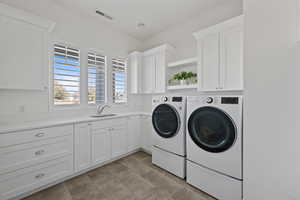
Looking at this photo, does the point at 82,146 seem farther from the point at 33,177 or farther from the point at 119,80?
the point at 119,80

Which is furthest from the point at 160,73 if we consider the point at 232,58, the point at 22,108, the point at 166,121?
the point at 22,108

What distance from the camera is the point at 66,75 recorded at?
7.52ft

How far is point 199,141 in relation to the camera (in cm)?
171

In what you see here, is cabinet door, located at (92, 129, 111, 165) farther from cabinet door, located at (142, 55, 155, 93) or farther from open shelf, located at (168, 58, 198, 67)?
open shelf, located at (168, 58, 198, 67)

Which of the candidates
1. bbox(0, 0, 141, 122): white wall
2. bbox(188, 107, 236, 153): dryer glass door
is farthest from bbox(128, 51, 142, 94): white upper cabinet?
bbox(188, 107, 236, 153): dryer glass door

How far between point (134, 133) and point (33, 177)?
1.74m

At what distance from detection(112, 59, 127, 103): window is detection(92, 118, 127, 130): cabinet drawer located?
2.09ft

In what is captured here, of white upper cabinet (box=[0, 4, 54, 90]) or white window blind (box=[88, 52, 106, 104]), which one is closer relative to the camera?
white upper cabinet (box=[0, 4, 54, 90])

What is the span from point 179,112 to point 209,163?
2.59 ft

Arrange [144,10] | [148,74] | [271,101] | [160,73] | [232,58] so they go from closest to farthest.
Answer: [271,101] < [232,58] < [144,10] < [160,73] < [148,74]

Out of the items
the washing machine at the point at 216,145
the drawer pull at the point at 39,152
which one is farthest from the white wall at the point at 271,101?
the drawer pull at the point at 39,152

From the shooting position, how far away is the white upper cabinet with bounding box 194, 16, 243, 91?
1.78 meters

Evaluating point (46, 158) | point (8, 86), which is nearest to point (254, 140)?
point (46, 158)

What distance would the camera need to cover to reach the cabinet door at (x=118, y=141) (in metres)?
2.48
